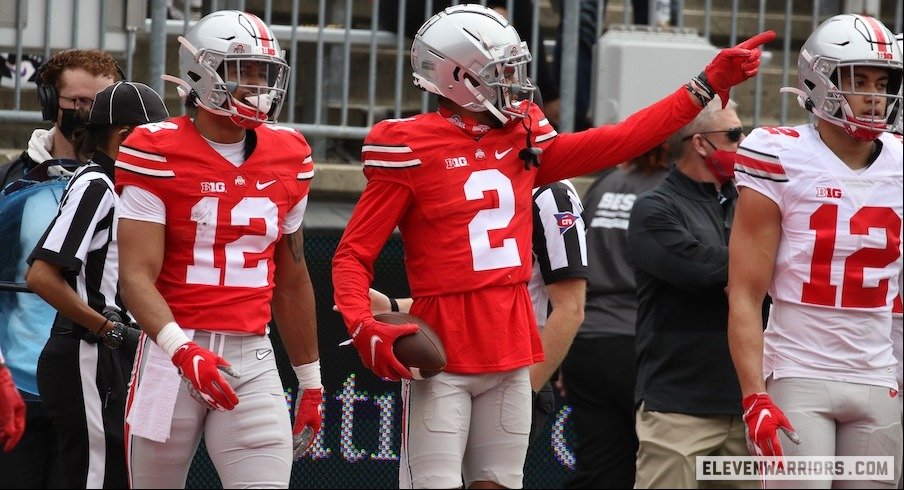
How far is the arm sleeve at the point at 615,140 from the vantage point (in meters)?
4.75

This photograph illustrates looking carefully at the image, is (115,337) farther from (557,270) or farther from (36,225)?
→ (557,270)

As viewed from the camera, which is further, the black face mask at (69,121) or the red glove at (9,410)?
the black face mask at (69,121)

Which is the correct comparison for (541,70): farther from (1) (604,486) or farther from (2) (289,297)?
(2) (289,297)

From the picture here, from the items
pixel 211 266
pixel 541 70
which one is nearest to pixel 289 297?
pixel 211 266

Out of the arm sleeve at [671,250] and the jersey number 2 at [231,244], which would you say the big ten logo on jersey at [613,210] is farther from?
the jersey number 2 at [231,244]

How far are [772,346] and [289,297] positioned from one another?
1.56 meters

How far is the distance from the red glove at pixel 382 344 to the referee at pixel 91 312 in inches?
36.6

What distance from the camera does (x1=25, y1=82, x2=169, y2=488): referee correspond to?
16.5 ft

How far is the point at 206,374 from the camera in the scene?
434 centimetres

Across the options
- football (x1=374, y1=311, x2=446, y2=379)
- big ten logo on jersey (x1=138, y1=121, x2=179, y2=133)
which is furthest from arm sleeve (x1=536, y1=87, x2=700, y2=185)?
big ten logo on jersey (x1=138, y1=121, x2=179, y2=133)

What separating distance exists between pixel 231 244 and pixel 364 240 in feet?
1.44

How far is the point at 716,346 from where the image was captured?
Result: 226 inches

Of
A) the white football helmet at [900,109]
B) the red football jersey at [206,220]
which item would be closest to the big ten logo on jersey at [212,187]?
the red football jersey at [206,220]

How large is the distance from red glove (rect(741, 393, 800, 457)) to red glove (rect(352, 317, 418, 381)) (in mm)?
1058
